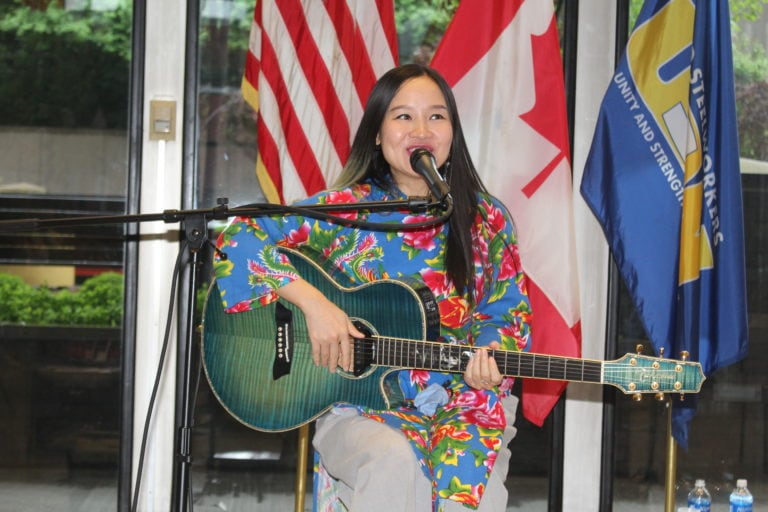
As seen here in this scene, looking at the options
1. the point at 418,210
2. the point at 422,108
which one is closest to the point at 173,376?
the point at 422,108

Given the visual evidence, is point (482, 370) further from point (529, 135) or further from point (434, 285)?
point (529, 135)

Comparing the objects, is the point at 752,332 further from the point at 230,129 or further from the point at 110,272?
the point at 110,272

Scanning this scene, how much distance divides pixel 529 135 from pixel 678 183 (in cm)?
51

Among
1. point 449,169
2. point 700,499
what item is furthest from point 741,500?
point 449,169

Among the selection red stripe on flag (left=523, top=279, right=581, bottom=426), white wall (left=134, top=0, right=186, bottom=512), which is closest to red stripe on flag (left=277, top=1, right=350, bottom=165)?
white wall (left=134, top=0, right=186, bottom=512)

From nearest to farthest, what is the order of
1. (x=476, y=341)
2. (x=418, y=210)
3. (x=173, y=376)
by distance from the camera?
(x=418, y=210)
(x=476, y=341)
(x=173, y=376)

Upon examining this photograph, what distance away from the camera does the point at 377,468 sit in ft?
6.94

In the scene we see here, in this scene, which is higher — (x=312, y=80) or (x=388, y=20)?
(x=388, y=20)

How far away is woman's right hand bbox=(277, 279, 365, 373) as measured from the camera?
2268 mm

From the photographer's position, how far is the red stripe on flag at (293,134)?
10.4 feet

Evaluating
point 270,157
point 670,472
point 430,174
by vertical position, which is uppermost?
point 270,157

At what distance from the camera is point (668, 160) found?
3053 millimetres

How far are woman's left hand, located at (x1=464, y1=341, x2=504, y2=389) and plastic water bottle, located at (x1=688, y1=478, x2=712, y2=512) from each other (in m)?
1.50

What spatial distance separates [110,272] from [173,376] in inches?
17.5
